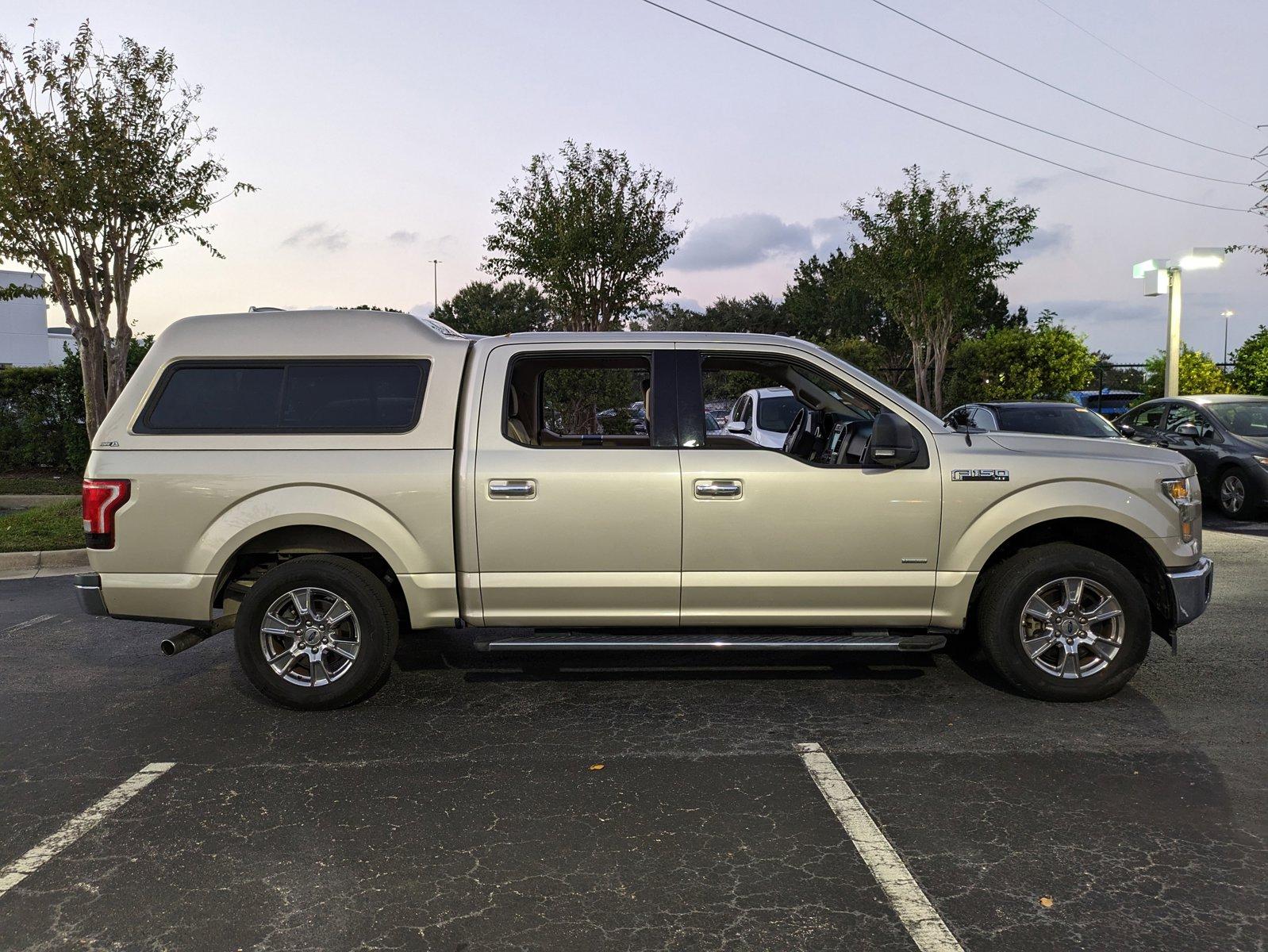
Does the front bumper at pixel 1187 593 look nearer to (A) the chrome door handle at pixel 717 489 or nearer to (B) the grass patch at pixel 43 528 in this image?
(A) the chrome door handle at pixel 717 489

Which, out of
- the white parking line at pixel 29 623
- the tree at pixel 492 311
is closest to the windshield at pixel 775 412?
the white parking line at pixel 29 623

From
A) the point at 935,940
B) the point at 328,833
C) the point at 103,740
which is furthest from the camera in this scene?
the point at 103,740

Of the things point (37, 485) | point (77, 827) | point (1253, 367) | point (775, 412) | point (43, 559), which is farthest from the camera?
point (1253, 367)

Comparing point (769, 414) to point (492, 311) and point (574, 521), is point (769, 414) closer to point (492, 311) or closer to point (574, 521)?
point (574, 521)

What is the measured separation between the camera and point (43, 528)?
11.3 meters

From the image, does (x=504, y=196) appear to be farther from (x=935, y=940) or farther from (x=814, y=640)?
(x=935, y=940)

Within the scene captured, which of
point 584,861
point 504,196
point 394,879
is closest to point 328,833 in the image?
point 394,879

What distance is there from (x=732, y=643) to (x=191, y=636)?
115 inches

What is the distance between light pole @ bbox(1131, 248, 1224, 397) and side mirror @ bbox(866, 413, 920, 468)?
51.3ft

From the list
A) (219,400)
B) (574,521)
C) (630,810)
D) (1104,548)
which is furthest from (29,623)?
(1104,548)

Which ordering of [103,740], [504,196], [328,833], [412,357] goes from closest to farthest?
[328,833] → [103,740] → [412,357] → [504,196]

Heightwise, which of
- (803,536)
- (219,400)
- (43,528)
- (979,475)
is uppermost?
(219,400)

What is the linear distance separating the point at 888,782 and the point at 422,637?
3781 millimetres

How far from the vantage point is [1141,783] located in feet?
14.0
